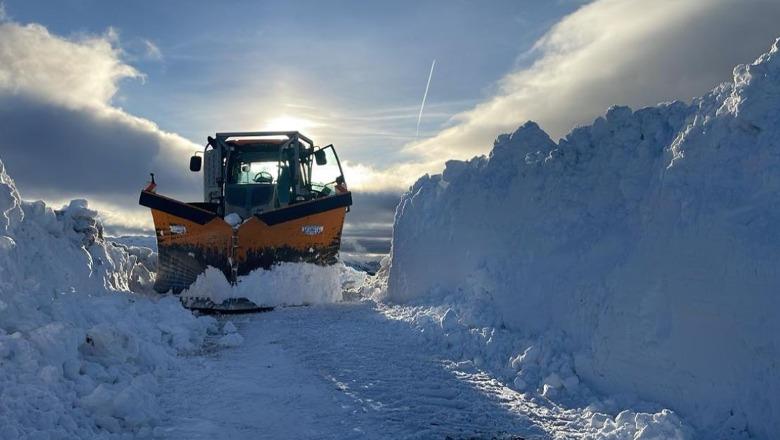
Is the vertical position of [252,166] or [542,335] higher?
[252,166]

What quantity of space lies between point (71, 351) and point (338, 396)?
231 centimetres

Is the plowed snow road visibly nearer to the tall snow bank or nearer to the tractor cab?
the tall snow bank

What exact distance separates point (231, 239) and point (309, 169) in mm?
Answer: 4005

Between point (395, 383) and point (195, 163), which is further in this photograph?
point (195, 163)

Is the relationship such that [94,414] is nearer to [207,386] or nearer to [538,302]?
[207,386]

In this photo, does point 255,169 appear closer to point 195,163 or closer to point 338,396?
point 195,163

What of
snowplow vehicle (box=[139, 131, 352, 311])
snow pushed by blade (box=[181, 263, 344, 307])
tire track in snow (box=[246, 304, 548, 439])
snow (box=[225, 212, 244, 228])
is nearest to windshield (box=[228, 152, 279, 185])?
snowplow vehicle (box=[139, 131, 352, 311])

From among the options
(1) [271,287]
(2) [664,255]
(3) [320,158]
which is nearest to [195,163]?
(3) [320,158]

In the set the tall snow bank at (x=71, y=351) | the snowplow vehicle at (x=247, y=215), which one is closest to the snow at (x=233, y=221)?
the snowplow vehicle at (x=247, y=215)

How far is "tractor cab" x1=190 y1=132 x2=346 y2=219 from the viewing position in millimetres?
13906

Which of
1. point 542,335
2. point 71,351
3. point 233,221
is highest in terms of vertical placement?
point 233,221

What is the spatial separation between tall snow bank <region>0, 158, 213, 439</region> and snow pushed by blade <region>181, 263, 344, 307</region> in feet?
7.44

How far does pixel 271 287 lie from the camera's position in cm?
1155

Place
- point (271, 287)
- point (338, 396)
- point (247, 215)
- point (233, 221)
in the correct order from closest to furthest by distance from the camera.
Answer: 1. point (338, 396)
2. point (271, 287)
3. point (233, 221)
4. point (247, 215)
